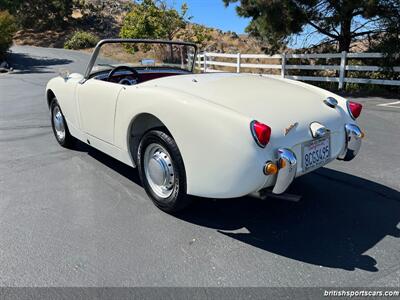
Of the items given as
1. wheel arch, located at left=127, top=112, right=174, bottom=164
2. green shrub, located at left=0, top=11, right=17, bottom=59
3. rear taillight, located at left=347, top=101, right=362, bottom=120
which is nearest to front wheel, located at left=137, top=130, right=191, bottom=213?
wheel arch, located at left=127, top=112, right=174, bottom=164

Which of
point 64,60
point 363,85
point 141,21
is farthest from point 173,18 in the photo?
point 363,85

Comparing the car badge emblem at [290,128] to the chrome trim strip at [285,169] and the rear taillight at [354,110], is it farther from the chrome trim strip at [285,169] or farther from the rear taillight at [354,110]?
the rear taillight at [354,110]

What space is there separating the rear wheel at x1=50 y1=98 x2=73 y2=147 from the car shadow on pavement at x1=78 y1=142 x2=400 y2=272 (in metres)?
1.59

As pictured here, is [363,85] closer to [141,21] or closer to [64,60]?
[141,21]

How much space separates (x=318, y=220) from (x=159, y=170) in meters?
1.42

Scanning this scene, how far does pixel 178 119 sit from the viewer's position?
113 inches

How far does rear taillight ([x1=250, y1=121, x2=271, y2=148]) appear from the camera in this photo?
2562 mm

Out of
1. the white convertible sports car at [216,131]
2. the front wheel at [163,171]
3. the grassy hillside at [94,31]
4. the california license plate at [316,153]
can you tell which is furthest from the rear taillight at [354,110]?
the grassy hillside at [94,31]

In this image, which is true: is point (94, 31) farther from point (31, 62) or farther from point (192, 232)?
point (192, 232)

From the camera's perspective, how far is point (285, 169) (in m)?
2.64

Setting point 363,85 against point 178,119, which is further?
point 363,85

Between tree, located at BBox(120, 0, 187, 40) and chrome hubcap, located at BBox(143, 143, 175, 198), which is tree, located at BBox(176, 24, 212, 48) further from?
chrome hubcap, located at BBox(143, 143, 175, 198)

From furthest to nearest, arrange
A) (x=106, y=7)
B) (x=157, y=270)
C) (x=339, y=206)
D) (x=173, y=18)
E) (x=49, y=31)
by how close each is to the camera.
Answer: (x=106, y=7) → (x=49, y=31) → (x=173, y=18) → (x=339, y=206) → (x=157, y=270)

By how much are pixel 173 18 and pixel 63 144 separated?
21.3m
